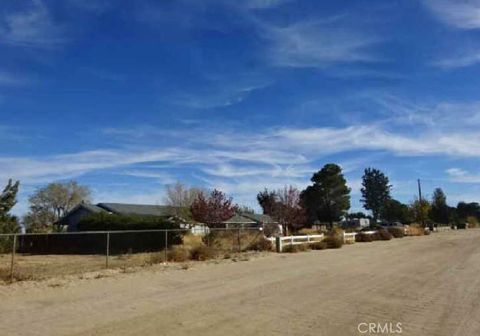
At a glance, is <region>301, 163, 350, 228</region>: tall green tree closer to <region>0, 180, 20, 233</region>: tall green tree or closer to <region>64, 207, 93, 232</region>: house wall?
<region>64, 207, 93, 232</region>: house wall

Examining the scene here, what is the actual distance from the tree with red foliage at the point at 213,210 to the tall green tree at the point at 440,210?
338 feet

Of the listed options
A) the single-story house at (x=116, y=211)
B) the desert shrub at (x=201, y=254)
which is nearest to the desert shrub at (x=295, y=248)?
the desert shrub at (x=201, y=254)

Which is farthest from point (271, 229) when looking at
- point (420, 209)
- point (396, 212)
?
point (396, 212)

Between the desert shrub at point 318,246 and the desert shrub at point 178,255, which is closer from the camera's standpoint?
the desert shrub at point 178,255

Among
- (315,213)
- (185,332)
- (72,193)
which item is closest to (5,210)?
(185,332)

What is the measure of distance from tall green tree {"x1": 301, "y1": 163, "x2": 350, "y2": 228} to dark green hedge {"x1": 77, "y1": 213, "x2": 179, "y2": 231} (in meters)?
58.0

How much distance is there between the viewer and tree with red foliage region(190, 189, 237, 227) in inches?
1674

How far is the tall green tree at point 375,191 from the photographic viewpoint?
511ft

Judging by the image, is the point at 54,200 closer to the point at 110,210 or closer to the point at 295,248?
the point at 110,210

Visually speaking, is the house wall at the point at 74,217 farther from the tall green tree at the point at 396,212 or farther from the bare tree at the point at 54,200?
the tall green tree at the point at 396,212

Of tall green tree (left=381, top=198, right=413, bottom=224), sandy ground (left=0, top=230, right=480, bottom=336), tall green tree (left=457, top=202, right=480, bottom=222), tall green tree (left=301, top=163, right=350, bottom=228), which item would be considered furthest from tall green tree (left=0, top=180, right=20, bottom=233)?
tall green tree (left=457, top=202, right=480, bottom=222)

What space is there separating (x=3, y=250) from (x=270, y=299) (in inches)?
1141

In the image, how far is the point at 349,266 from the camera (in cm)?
2183

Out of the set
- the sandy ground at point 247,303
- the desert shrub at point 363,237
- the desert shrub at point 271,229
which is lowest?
the sandy ground at point 247,303
